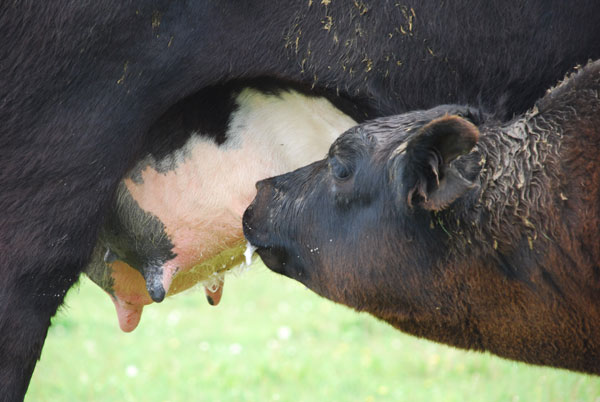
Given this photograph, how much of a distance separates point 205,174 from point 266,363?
395 cm

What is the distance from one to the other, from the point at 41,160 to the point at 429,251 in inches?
62.1

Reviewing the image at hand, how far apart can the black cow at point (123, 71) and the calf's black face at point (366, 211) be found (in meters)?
0.37

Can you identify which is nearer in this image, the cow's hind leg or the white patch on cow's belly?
the cow's hind leg

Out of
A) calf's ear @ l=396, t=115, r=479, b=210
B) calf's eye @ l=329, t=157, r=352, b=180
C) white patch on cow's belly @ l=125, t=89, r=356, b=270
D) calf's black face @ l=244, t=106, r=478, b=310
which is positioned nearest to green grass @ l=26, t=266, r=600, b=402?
white patch on cow's belly @ l=125, t=89, r=356, b=270

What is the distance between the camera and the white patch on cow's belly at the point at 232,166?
424 cm

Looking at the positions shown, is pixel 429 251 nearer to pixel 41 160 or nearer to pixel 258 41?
pixel 258 41

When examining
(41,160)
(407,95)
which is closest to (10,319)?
(41,160)

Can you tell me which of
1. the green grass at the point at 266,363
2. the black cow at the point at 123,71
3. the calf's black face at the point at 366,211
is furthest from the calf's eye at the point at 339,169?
the green grass at the point at 266,363

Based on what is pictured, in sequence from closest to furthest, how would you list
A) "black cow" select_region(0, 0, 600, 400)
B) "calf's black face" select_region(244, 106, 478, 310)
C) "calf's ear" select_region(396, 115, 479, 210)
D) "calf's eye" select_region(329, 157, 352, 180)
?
"calf's ear" select_region(396, 115, 479, 210)
"calf's black face" select_region(244, 106, 478, 310)
"black cow" select_region(0, 0, 600, 400)
"calf's eye" select_region(329, 157, 352, 180)

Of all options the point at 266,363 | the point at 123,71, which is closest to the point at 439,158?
the point at 123,71

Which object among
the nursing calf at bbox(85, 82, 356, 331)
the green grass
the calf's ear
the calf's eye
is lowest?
the green grass

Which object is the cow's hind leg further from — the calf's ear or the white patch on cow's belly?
→ the calf's ear

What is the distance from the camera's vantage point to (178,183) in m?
4.32

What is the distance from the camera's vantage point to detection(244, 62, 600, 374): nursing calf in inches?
135
